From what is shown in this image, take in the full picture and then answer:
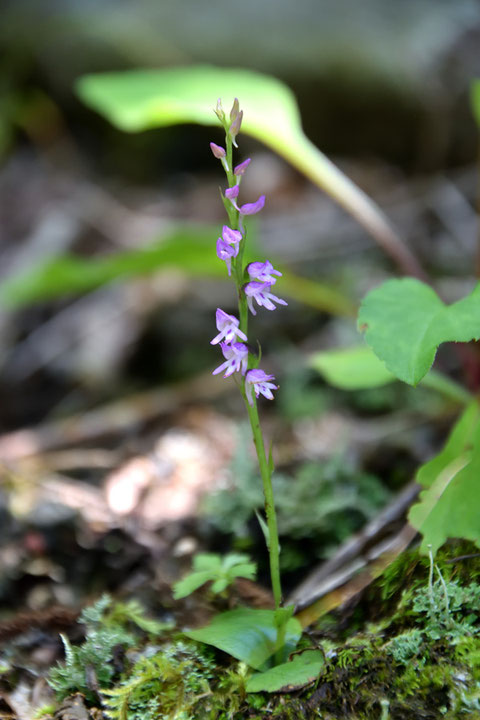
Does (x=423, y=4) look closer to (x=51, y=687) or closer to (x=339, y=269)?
(x=339, y=269)

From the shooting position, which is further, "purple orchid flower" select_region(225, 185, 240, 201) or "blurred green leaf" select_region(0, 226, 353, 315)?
"blurred green leaf" select_region(0, 226, 353, 315)

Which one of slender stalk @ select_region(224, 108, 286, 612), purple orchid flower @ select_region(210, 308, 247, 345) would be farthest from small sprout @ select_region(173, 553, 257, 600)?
purple orchid flower @ select_region(210, 308, 247, 345)

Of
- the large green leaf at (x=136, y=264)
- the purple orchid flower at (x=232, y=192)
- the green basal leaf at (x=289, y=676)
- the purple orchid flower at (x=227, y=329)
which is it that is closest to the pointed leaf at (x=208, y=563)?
the green basal leaf at (x=289, y=676)

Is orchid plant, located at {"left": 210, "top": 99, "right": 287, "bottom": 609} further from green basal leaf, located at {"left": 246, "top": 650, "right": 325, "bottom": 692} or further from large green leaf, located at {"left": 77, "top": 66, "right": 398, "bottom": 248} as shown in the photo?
large green leaf, located at {"left": 77, "top": 66, "right": 398, "bottom": 248}

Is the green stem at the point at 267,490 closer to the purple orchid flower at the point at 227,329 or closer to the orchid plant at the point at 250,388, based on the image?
the orchid plant at the point at 250,388

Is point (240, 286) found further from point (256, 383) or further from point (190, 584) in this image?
point (190, 584)

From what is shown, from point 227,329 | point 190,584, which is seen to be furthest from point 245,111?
point 190,584

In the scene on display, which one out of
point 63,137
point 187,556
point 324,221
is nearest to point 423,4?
point 324,221
